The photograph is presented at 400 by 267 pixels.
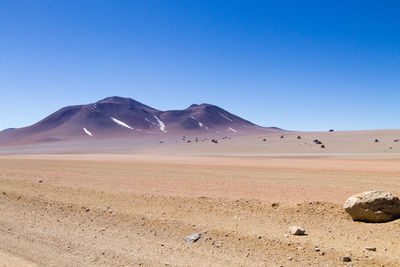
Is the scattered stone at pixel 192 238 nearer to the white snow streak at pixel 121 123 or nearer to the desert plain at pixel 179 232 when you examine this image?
the desert plain at pixel 179 232

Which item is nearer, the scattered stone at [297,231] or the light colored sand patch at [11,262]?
the light colored sand patch at [11,262]

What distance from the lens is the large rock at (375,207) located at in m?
7.64

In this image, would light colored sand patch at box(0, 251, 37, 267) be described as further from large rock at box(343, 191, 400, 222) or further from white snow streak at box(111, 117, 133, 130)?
white snow streak at box(111, 117, 133, 130)

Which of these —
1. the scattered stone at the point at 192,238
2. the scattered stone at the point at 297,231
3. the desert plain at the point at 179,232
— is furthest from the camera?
the scattered stone at the point at 297,231

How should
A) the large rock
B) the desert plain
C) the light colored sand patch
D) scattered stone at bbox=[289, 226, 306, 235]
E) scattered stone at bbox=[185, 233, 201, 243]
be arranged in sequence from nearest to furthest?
the light colored sand patch < the desert plain < scattered stone at bbox=[185, 233, 201, 243] < scattered stone at bbox=[289, 226, 306, 235] < the large rock

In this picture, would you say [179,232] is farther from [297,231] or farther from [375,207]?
[375,207]

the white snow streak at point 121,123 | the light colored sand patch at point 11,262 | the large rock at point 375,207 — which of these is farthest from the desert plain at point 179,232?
the white snow streak at point 121,123

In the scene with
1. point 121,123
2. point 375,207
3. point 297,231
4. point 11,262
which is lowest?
point 11,262

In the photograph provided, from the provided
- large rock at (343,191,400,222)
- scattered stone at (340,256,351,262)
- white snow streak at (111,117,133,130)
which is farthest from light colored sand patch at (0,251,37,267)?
white snow streak at (111,117,133,130)

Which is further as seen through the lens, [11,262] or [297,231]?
[297,231]

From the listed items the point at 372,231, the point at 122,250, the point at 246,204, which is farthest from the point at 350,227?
the point at 122,250

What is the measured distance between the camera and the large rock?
764 cm

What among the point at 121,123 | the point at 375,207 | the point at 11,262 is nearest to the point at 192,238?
the point at 11,262

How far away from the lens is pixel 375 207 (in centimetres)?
772
